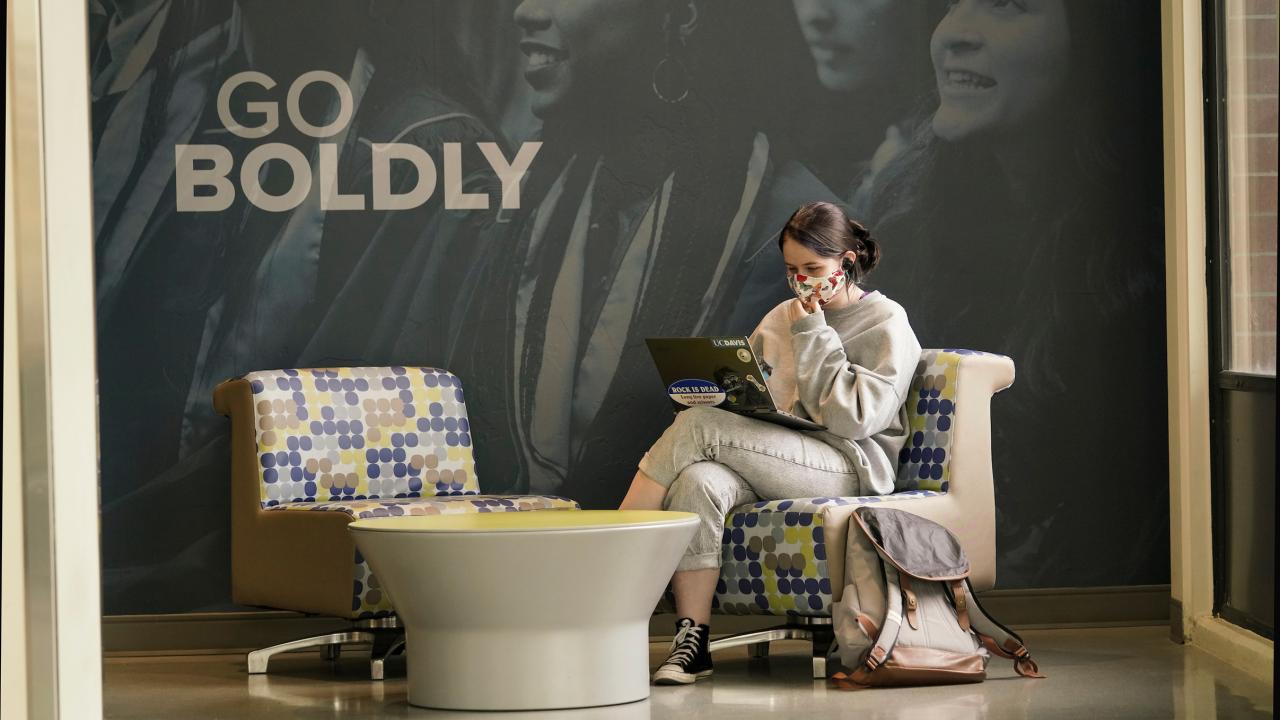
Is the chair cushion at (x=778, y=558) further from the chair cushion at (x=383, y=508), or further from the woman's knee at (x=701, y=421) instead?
the chair cushion at (x=383, y=508)

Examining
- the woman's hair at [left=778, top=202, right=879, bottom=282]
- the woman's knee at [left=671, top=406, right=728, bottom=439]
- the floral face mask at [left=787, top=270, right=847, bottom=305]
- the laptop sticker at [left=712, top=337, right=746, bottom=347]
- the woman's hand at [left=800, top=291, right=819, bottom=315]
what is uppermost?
the woman's hair at [left=778, top=202, right=879, bottom=282]

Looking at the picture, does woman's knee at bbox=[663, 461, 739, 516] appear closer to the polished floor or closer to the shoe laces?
the shoe laces

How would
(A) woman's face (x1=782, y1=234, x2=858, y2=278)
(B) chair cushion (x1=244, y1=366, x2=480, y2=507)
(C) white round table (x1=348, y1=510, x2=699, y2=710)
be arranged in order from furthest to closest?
(B) chair cushion (x1=244, y1=366, x2=480, y2=507)
(A) woman's face (x1=782, y1=234, x2=858, y2=278)
(C) white round table (x1=348, y1=510, x2=699, y2=710)

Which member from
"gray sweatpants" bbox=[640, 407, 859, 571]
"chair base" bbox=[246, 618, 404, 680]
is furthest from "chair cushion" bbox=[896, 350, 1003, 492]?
"chair base" bbox=[246, 618, 404, 680]

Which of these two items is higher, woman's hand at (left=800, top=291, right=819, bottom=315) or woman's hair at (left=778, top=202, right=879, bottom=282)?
woman's hair at (left=778, top=202, right=879, bottom=282)

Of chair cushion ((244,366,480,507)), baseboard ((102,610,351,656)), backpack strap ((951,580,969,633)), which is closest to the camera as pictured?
backpack strap ((951,580,969,633))

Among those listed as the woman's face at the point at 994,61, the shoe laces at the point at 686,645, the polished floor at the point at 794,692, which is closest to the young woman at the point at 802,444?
the shoe laces at the point at 686,645

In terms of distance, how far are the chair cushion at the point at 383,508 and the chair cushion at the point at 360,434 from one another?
0.38 feet

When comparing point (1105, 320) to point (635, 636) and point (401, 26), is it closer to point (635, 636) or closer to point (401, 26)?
point (635, 636)

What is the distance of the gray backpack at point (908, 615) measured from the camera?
3682 millimetres

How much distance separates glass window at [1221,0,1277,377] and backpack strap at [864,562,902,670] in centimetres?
114

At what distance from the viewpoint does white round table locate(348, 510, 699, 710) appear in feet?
10.8

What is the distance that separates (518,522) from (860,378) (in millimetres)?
1117

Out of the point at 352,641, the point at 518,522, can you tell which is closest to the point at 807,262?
the point at 518,522
